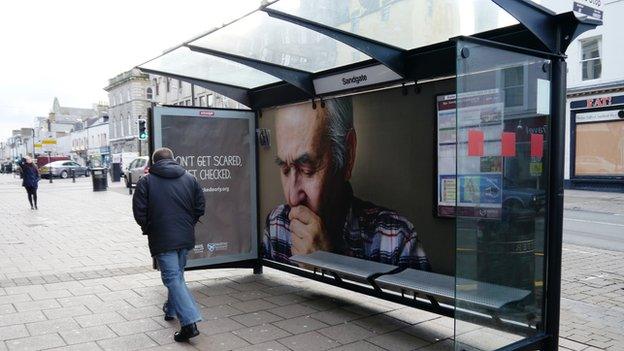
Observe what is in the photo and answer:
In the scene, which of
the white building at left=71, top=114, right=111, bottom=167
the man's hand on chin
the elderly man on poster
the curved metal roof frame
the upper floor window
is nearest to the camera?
the curved metal roof frame

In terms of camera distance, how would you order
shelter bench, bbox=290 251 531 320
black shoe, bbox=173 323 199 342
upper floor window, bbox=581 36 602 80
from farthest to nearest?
upper floor window, bbox=581 36 602 80 < black shoe, bbox=173 323 199 342 < shelter bench, bbox=290 251 531 320

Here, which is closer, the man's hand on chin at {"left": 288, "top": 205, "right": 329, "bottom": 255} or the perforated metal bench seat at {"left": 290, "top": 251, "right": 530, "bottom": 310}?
the perforated metal bench seat at {"left": 290, "top": 251, "right": 530, "bottom": 310}

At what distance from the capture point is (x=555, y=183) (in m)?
3.86

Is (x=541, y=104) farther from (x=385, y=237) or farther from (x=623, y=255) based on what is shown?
(x=623, y=255)

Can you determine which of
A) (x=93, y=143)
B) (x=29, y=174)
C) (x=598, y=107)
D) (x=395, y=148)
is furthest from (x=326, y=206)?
(x=93, y=143)

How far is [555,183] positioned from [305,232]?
3.33m

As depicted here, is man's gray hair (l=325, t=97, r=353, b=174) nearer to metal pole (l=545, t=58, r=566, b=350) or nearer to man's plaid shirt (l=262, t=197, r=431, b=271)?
man's plaid shirt (l=262, t=197, r=431, b=271)

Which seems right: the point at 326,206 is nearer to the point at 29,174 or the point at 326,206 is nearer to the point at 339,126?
the point at 339,126

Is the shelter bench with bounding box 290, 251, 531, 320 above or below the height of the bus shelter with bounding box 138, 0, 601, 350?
below

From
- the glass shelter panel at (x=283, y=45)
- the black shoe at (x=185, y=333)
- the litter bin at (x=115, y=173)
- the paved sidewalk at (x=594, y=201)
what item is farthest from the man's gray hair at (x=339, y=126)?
the litter bin at (x=115, y=173)

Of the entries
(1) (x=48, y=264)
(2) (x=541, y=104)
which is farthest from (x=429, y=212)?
(1) (x=48, y=264)

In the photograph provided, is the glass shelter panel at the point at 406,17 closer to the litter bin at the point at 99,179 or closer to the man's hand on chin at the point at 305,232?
the man's hand on chin at the point at 305,232

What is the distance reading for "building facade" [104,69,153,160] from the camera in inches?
→ 2346

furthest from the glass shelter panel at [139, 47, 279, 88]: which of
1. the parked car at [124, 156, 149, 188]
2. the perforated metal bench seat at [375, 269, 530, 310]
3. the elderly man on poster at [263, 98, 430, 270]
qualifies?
the parked car at [124, 156, 149, 188]
